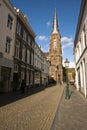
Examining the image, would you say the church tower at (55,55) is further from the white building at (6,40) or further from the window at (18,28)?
the white building at (6,40)

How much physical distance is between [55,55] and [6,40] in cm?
5703

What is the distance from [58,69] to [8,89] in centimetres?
5502

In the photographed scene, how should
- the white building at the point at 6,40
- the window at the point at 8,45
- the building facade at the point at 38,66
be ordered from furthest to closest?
the building facade at the point at 38,66, the window at the point at 8,45, the white building at the point at 6,40

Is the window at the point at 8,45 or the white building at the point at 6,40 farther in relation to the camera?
the window at the point at 8,45

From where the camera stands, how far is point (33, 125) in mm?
5434

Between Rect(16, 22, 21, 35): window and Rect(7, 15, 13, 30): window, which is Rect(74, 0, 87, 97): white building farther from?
Rect(16, 22, 21, 35): window

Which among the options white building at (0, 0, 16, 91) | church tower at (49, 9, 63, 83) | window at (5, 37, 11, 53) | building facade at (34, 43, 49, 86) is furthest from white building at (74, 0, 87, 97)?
church tower at (49, 9, 63, 83)

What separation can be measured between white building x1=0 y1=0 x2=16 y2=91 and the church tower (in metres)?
51.8

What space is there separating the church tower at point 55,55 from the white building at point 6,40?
51810 mm

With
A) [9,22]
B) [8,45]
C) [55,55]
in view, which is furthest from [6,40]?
[55,55]

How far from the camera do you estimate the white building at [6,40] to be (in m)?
16.7

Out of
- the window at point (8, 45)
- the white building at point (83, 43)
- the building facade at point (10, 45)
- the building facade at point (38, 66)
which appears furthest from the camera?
the building facade at point (38, 66)

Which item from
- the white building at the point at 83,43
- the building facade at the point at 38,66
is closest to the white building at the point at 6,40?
the white building at the point at 83,43

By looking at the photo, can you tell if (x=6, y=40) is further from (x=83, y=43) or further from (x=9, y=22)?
(x=83, y=43)
